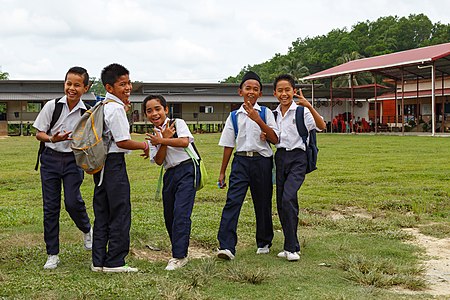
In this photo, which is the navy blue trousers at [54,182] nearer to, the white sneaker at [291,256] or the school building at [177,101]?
the white sneaker at [291,256]

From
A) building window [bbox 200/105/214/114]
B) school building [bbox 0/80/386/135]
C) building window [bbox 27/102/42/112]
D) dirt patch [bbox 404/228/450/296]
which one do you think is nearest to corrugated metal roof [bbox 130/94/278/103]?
school building [bbox 0/80/386/135]

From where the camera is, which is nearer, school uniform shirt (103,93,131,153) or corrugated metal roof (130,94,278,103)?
school uniform shirt (103,93,131,153)

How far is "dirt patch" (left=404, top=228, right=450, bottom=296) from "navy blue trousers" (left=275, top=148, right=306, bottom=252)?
1166 millimetres

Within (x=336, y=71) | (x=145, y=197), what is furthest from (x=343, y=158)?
(x=336, y=71)

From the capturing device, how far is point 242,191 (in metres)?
5.32

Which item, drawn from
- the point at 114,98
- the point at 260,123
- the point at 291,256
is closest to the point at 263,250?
the point at 291,256

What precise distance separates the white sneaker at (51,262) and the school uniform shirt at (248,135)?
1.78m

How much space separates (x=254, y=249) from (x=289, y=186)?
809 mm

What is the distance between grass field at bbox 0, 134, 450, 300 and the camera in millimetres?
4133

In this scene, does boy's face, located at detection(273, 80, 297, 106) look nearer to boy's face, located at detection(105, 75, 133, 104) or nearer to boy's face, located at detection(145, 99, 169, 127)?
boy's face, located at detection(145, 99, 169, 127)

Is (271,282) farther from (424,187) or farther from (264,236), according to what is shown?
(424,187)

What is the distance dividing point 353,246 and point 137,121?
39.3 m

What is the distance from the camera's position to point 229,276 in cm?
444

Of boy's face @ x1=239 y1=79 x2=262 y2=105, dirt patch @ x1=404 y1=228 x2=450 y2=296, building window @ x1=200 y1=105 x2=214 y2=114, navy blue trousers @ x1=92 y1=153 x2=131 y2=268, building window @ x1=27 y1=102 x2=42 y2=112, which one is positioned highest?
building window @ x1=27 y1=102 x2=42 y2=112
